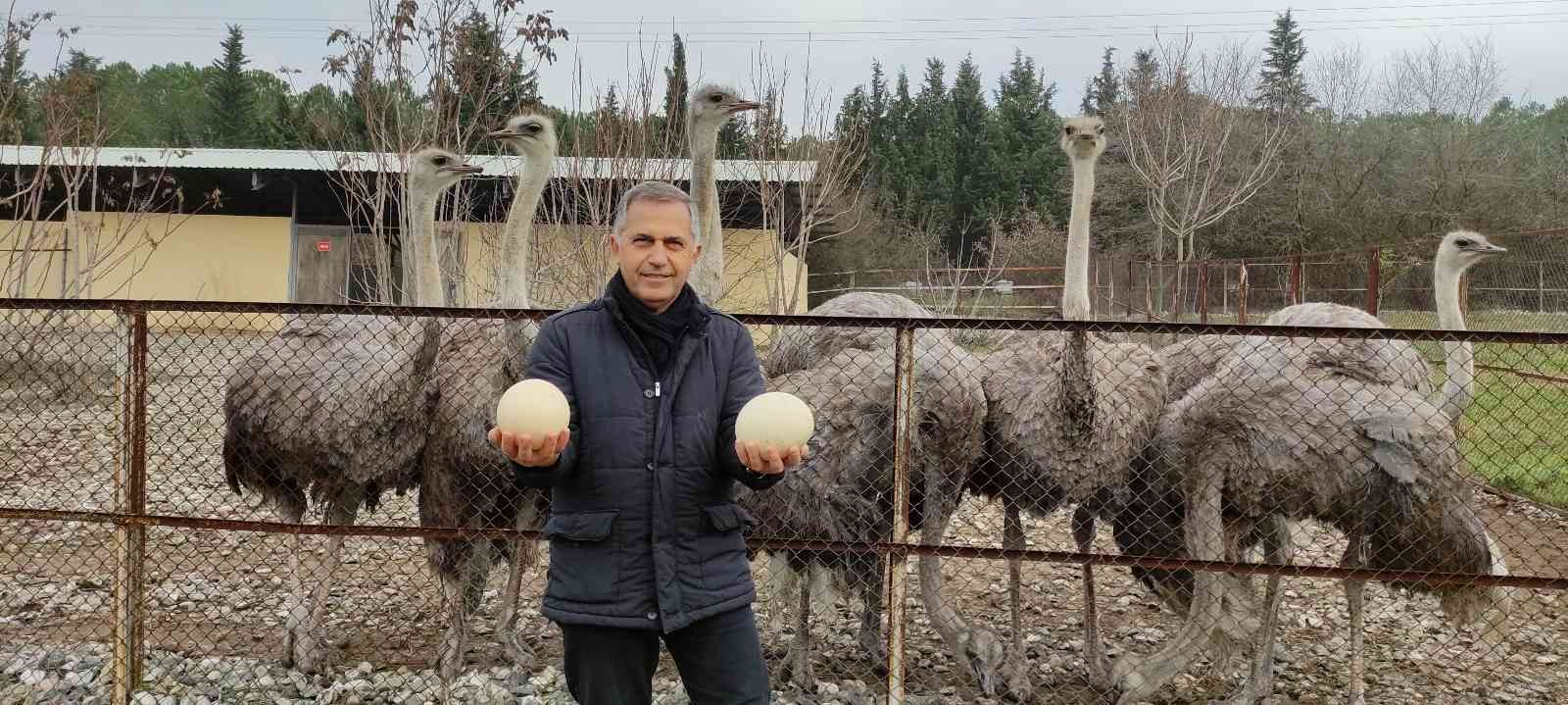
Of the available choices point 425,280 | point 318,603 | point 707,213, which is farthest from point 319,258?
point 318,603

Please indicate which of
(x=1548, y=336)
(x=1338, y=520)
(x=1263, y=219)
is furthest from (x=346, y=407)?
(x=1263, y=219)

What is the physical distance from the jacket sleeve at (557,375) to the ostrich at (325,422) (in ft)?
7.53

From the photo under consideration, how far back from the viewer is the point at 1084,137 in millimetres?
5352

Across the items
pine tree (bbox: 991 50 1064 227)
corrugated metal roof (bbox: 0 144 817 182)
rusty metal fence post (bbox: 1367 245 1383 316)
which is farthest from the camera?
pine tree (bbox: 991 50 1064 227)

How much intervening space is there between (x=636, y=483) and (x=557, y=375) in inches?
9.6

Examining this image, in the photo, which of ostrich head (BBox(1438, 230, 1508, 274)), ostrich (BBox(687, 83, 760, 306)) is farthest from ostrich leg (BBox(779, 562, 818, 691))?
ostrich head (BBox(1438, 230, 1508, 274))

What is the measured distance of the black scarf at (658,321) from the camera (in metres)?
2.18

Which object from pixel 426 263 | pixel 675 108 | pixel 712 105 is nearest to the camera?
pixel 426 263

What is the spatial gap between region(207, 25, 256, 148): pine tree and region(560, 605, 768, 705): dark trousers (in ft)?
141

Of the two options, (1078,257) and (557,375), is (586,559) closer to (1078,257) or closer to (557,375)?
(557,375)

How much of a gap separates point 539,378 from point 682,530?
0.37m

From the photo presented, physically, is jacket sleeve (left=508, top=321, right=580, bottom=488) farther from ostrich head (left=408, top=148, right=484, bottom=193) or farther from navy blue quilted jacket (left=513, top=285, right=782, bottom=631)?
ostrich head (left=408, top=148, right=484, bottom=193)

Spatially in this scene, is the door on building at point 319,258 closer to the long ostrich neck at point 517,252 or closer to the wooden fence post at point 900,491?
the long ostrich neck at point 517,252

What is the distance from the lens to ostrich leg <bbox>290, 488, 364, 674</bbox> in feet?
14.5
